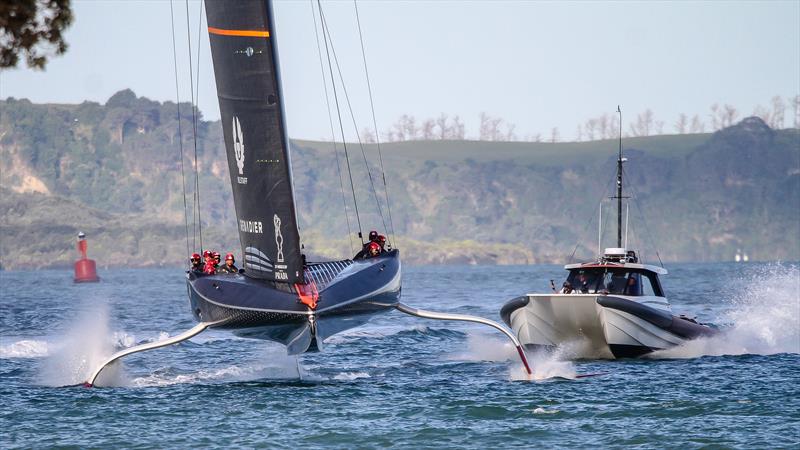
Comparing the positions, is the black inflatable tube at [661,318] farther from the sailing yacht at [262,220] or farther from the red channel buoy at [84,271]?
the red channel buoy at [84,271]

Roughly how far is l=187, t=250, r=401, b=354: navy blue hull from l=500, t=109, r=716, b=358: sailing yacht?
6.60 metres

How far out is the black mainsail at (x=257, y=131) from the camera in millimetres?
23234

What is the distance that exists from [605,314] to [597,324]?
41 centimetres

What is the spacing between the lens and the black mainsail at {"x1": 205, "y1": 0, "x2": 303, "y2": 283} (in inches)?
915

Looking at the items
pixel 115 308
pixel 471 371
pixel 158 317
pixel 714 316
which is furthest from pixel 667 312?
pixel 115 308

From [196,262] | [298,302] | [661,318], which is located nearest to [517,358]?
[661,318]

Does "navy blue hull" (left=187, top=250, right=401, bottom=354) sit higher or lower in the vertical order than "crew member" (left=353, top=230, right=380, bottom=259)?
lower

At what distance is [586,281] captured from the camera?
32.1m

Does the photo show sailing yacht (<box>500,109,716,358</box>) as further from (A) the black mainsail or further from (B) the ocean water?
(A) the black mainsail

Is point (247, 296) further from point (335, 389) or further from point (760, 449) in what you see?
point (760, 449)

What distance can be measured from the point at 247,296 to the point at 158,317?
112ft

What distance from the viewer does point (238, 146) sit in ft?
78.6

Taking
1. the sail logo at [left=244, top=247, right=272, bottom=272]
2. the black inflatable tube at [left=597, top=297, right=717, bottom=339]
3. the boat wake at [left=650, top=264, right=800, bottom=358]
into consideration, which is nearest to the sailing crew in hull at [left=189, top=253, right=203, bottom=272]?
the sail logo at [left=244, top=247, right=272, bottom=272]

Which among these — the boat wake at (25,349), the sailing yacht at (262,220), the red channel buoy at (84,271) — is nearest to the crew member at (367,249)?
the sailing yacht at (262,220)
